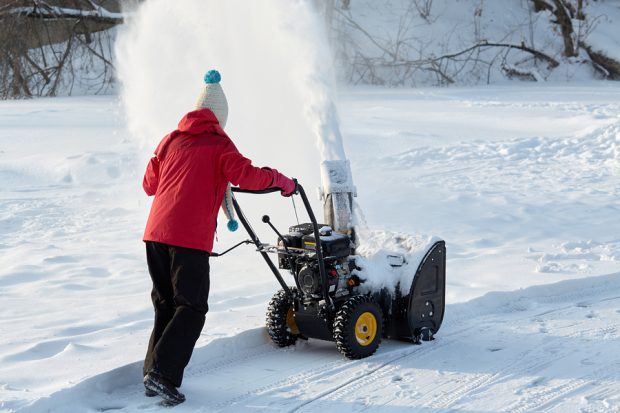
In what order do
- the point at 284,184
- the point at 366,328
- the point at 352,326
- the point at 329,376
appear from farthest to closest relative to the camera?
the point at 366,328
the point at 352,326
the point at 329,376
the point at 284,184

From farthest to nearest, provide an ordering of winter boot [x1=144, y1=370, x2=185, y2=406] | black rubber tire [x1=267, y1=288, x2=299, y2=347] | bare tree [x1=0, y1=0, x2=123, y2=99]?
1. bare tree [x1=0, y1=0, x2=123, y2=99]
2. black rubber tire [x1=267, y1=288, x2=299, y2=347]
3. winter boot [x1=144, y1=370, x2=185, y2=406]

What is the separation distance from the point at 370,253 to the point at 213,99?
52.7 inches

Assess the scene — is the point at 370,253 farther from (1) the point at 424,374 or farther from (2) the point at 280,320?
(1) the point at 424,374

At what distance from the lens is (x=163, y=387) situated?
404 cm

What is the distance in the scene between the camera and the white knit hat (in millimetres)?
4320

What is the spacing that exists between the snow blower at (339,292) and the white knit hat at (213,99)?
406 millimetres

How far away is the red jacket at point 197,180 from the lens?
4.10 metres

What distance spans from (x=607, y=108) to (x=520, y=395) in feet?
35.0

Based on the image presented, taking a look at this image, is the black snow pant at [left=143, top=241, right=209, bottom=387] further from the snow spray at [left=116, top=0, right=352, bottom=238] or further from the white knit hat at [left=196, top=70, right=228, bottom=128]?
the snow spray at [left=116, top=0, right=352, bottom=238]

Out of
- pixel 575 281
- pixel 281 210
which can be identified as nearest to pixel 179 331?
pixel 575 281

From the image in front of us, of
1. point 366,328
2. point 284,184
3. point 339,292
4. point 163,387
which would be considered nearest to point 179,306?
point 163,387

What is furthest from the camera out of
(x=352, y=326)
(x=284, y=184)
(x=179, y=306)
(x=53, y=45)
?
(x=53, y=45)

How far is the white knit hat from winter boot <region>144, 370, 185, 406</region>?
1287mm

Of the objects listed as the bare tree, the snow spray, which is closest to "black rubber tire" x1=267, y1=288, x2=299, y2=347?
the snow spray
